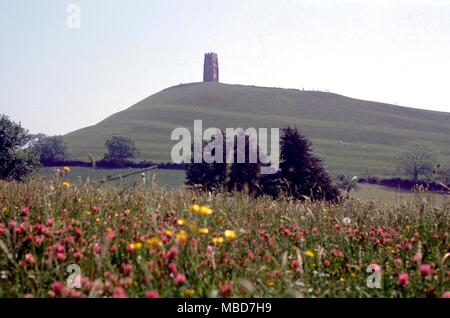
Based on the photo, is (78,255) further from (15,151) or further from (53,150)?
(53,150)

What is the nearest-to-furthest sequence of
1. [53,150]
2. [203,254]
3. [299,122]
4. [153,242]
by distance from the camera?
[153,242]
[203,254]
[53,150]
[299,122]

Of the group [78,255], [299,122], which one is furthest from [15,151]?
[299,122]

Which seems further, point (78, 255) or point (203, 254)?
point (203, 254)

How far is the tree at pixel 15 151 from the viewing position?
2026 inches

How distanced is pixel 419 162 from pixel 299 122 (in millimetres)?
39443

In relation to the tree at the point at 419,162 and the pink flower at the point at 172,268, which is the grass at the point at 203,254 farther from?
the tree at the point at 419,162

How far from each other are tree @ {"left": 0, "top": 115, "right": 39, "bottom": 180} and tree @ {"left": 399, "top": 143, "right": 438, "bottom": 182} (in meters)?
54.6

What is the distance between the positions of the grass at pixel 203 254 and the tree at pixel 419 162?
7208 cm

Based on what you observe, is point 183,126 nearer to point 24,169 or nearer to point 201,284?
point 24,169

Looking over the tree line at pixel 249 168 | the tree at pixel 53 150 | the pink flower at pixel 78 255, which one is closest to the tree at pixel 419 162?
the tree line at pixel 249 168

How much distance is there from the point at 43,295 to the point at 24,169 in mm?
53351

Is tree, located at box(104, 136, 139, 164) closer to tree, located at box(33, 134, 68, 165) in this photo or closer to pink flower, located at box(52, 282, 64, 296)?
tree, located at box(33, 134, 68, 165)

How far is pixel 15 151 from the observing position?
173 feet
